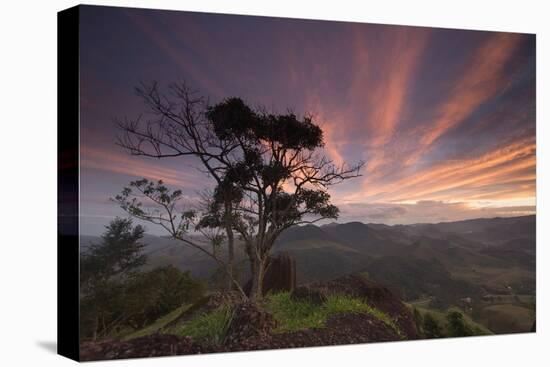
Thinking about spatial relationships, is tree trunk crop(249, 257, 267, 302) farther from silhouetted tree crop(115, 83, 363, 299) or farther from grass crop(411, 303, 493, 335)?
grass crop(411, 303, 493, 335)

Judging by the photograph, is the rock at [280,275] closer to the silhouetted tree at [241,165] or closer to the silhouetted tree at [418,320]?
the silhouetted tree at [241,165]

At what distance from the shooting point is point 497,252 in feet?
44.6

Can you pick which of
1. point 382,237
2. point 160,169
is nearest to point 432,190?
point 382,237

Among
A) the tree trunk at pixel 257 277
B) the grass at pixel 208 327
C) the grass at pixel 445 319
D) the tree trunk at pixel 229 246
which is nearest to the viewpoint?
the grass at pixel 208 327

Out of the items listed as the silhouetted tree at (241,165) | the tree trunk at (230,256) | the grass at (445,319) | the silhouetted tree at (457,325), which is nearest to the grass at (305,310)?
the silhouetted tree at (241,165)

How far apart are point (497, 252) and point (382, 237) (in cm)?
225

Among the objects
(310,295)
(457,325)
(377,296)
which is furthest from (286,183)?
(457,325)

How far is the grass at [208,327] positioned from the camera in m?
11.1

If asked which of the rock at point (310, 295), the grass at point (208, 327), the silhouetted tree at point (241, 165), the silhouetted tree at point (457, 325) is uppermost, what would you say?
the silhouetted tree at point (241, 165)

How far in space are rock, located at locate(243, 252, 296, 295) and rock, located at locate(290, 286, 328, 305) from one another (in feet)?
0.34

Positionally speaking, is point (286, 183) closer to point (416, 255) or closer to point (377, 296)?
point (377, 296)

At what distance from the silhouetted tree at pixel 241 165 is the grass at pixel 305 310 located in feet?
1.15

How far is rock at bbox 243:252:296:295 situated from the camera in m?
11.9

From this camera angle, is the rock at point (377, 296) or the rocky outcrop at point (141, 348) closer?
the rocky outcrop at point (141, 348)
